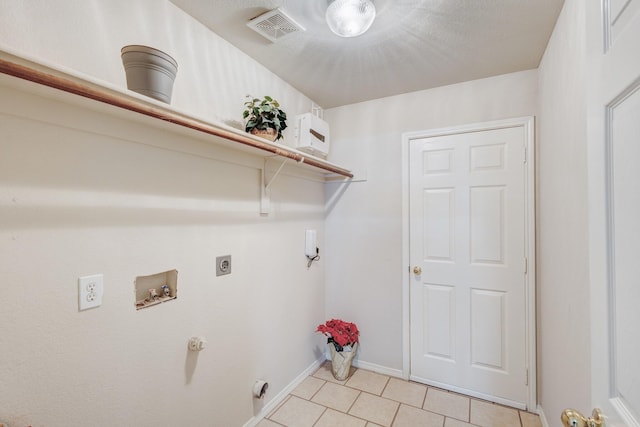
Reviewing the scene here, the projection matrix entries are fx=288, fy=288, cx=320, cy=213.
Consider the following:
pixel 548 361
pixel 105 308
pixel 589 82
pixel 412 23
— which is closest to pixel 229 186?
pixel 105 308

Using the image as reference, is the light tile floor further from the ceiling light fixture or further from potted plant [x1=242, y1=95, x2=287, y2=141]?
the ceiling light fixture

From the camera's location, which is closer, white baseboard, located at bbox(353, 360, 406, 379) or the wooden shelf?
the wooden shelf

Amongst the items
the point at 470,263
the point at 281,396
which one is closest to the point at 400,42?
the point at 470,263

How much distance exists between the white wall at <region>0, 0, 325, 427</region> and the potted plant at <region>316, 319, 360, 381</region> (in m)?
0.59

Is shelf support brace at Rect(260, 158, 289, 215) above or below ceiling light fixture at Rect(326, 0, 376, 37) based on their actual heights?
below

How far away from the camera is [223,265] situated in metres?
1.62

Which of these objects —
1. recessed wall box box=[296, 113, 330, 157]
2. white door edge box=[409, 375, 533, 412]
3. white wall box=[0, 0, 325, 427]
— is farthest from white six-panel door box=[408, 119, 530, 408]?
white wall box=[0, 0, 325, 427]

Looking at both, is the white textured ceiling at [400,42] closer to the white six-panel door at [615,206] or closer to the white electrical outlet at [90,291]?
the white six-panel door at [615,206]

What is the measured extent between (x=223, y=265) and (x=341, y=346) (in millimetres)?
1247

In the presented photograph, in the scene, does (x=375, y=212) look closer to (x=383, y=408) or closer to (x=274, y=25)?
(x=383, y=408)

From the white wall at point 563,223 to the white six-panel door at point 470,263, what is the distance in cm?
14

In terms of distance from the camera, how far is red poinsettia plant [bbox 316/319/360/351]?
229cm

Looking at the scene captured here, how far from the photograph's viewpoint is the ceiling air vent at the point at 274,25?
56.9 inches

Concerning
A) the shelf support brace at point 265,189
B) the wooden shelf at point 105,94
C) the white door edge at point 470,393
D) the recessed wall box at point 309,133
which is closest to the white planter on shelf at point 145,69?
the wooden shelf at point 105,94
